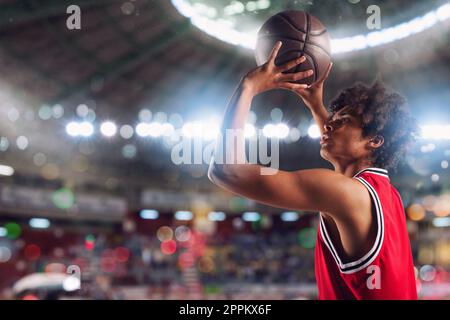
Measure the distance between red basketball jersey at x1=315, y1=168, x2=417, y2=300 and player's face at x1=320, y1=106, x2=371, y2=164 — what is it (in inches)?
4.5

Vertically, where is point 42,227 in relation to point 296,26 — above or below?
above

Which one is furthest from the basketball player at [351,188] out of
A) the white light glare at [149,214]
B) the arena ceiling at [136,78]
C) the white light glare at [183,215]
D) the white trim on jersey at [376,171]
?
the white light glare at [183,215]

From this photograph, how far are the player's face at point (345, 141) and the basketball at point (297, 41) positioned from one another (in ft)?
1.47

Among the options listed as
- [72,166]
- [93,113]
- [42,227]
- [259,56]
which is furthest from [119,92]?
[259,56]

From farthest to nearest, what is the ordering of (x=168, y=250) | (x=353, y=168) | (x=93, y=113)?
(x=168, y=250), (x=93, y=113), (x=353, y=168)

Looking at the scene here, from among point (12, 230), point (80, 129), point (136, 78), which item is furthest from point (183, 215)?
point (12, 230)

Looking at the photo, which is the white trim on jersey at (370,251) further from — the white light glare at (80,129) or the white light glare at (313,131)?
the white light glare at (313,131)

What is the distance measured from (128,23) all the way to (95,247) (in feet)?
30.4

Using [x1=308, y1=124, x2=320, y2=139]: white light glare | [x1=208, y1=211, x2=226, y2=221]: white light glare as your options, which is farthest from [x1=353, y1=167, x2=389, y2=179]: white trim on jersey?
[x1=208, y1=211, x2=226, y2=221]: white light glare

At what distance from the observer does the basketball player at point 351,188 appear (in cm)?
177

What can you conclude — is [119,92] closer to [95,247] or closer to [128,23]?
[128,23]

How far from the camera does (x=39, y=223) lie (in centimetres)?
1800

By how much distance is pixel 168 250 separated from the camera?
2069cm

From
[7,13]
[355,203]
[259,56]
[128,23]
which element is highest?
[128,23]
